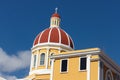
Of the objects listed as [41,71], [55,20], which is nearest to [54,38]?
[55,20]

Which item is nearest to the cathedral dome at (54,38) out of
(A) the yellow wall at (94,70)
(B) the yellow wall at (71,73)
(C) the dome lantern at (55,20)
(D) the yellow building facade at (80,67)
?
(C) the dome lantern at (55,20)

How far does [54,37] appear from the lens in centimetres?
4978

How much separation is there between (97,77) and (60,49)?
45.7 feet

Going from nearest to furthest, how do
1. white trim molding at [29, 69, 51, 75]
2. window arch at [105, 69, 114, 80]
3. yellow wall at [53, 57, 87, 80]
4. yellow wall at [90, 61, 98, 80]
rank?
yellow wall at [90, 61, 98, 80] < yellow wall at [53, 57, 87, 80] < window arch at [105, 69, 114, 80] < white trim molding at [29, 69, 51, 75]

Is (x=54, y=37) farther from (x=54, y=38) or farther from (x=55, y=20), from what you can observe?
(x=55, y=20)

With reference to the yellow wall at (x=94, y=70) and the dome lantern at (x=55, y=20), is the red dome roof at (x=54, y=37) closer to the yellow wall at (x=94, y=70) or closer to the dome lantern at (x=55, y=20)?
the dome lantern at (x=55, y=20)

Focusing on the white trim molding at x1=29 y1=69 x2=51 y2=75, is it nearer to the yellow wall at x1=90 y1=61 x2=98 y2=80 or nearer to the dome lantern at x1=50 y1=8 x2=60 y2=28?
the yellow wall at x1=90 y1=61 x2=98 y2=80

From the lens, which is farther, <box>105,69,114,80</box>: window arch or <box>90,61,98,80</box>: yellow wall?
<box>105,69,114,80</box>: window arch

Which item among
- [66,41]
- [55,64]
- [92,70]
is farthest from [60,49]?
[92,70]

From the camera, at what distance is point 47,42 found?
162 feet

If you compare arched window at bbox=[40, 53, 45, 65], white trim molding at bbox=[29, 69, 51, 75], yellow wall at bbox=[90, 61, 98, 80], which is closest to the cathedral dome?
arched window at bbox=[40, 53, 45, 65]

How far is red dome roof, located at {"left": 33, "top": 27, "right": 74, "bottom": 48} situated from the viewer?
163 ft

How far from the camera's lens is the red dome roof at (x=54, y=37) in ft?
163

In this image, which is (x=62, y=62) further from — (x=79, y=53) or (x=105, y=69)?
(x=105, y=69)
